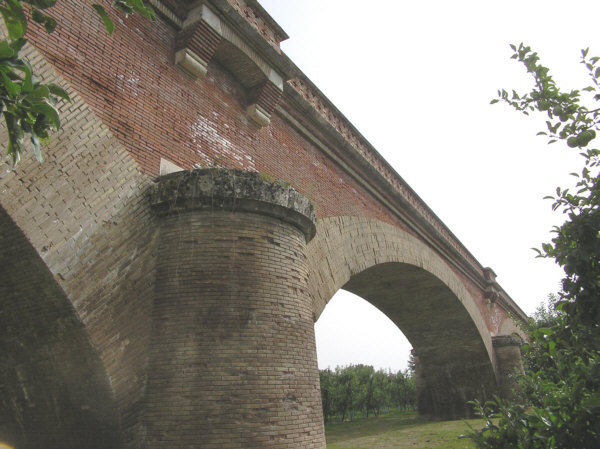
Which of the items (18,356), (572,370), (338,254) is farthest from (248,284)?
(338,254)

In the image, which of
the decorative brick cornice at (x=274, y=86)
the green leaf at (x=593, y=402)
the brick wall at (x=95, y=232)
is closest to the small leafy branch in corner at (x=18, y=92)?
the brick wall at (x=95, y=232)

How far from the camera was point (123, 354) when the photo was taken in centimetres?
330

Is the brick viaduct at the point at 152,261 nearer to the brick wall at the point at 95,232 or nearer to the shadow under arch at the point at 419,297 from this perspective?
the brick wall at the point at 95,232

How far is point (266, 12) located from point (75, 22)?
2455mm

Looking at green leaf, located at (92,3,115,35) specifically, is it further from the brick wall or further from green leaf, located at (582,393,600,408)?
green leaf, located at (582,393,600,408)

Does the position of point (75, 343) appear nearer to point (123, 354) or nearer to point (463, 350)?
point (123, 354)

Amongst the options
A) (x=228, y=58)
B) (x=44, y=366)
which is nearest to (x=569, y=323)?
(x=44, y=366)

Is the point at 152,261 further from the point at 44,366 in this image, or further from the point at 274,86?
the point at 274,86

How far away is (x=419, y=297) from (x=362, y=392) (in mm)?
15080

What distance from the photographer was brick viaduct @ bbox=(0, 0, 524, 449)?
3.14 m

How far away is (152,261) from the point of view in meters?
3.65

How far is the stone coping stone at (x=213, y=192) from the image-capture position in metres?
3.71

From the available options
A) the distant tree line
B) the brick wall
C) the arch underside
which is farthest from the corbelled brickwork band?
the distant tree line

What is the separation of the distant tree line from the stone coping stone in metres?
20.7
